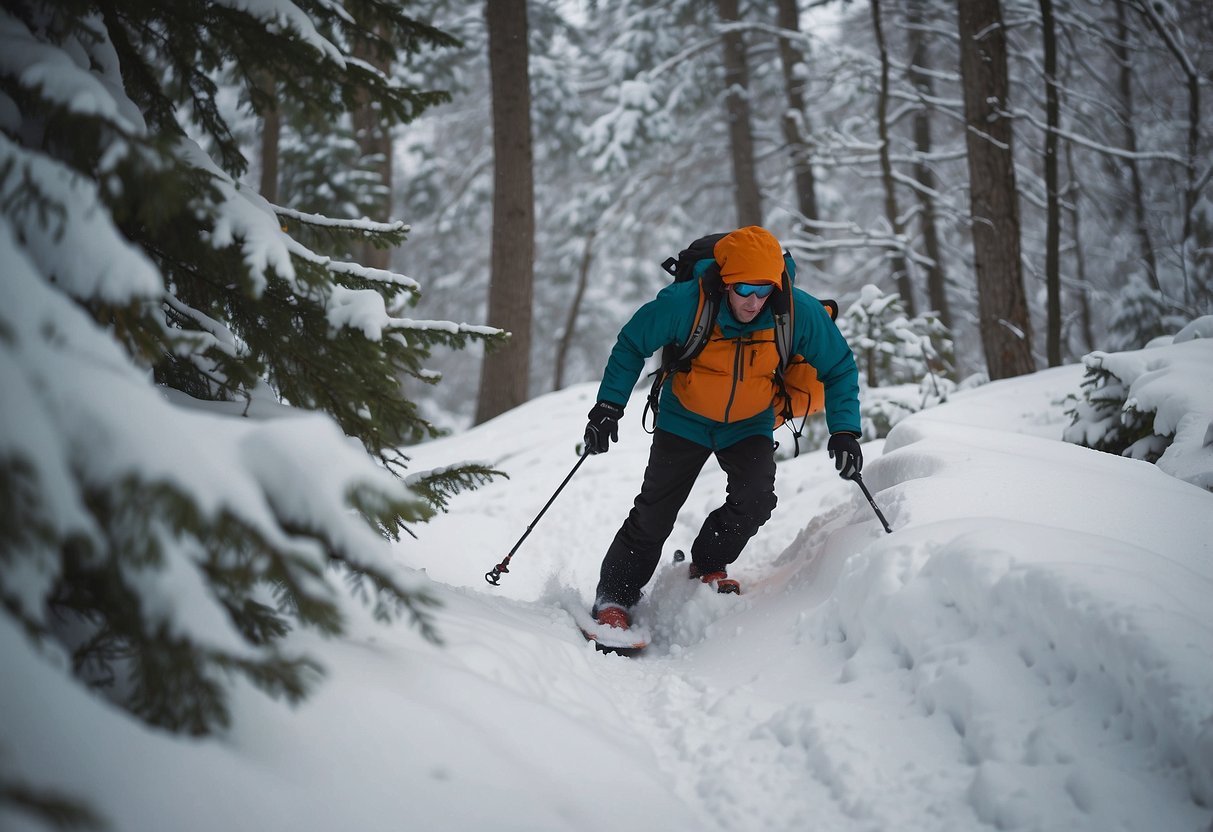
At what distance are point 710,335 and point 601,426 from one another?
789mm

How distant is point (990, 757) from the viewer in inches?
82.8

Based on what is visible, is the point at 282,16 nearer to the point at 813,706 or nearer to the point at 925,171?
the point at 813,706

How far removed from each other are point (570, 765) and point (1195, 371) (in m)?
4.83

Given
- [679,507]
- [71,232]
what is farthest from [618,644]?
[71,232]

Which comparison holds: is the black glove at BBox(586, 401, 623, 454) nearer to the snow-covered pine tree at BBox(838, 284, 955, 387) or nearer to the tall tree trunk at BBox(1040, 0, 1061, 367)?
the snow-covered pine tree at BBox(838, 284, 955, 387)

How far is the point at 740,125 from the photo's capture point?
1284 centimetres

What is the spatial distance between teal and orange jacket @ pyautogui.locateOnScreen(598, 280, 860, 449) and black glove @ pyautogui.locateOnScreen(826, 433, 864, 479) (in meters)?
0.08

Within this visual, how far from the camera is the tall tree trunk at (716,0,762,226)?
1269 centimetres

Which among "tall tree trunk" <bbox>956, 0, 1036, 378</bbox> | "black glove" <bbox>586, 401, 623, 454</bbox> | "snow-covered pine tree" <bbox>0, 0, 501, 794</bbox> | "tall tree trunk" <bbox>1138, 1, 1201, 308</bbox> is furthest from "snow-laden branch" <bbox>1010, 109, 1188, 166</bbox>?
"snow-covered pine tree" <bbox>0, 0, 501, 794</bbox>

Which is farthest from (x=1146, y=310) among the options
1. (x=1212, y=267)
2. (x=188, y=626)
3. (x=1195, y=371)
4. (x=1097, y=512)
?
(x=188, y=626)

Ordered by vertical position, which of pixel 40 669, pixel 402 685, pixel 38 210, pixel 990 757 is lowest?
pixel 990 757

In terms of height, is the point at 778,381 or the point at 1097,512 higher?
the point at 778,381

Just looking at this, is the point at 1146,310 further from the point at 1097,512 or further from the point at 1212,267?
the point at 1097,512

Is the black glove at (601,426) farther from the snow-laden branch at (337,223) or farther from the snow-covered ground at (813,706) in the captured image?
the snow-laden branch at (337,223)
